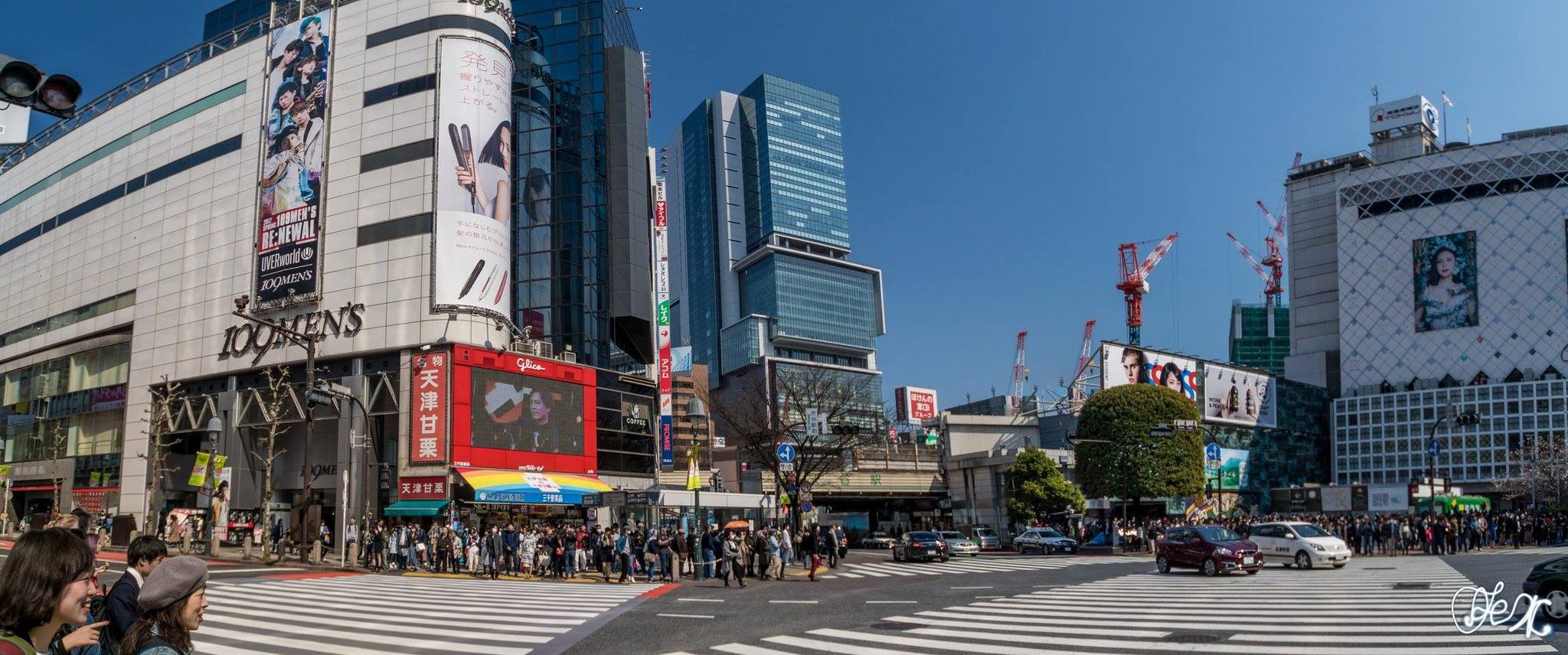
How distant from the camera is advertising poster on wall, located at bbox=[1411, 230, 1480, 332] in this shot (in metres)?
104

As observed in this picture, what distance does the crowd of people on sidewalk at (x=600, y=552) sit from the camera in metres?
32.1

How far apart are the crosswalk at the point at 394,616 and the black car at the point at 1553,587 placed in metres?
15.0

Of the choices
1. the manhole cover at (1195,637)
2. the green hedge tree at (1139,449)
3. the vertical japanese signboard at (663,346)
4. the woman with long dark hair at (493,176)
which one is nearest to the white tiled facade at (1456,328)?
the green hedge tree at (1139,449)

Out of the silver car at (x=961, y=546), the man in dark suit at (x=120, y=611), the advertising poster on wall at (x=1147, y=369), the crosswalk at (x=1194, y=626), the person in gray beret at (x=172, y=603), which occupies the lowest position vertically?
the silver car at (x=961, y=546)

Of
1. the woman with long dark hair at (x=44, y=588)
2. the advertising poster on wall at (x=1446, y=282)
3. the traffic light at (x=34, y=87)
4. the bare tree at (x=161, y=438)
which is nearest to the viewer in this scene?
the woman with long dark hair at (x=44, y=588)

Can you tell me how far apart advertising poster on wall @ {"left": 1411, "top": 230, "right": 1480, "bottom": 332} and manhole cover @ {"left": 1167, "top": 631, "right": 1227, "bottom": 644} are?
10794 centimetres

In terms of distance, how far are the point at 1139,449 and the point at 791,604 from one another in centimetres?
4892

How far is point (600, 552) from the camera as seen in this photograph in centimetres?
3503

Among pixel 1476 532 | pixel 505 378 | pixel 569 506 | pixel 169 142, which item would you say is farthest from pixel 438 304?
pixel 1476 532

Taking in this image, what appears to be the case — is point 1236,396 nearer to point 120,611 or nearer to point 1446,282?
point 1446,282

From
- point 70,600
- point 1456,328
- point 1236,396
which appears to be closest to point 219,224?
point 70,600

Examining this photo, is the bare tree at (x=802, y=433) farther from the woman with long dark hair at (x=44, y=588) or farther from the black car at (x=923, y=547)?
the woman with long dark hair at (x=44, y=588)

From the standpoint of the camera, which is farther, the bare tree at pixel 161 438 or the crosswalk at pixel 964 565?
the bare tree at pixel 161 438

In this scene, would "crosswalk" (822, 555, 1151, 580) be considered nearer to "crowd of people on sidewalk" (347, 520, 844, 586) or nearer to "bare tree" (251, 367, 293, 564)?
"crowd of people on sidewalk" (347, 520, 844, 586)
